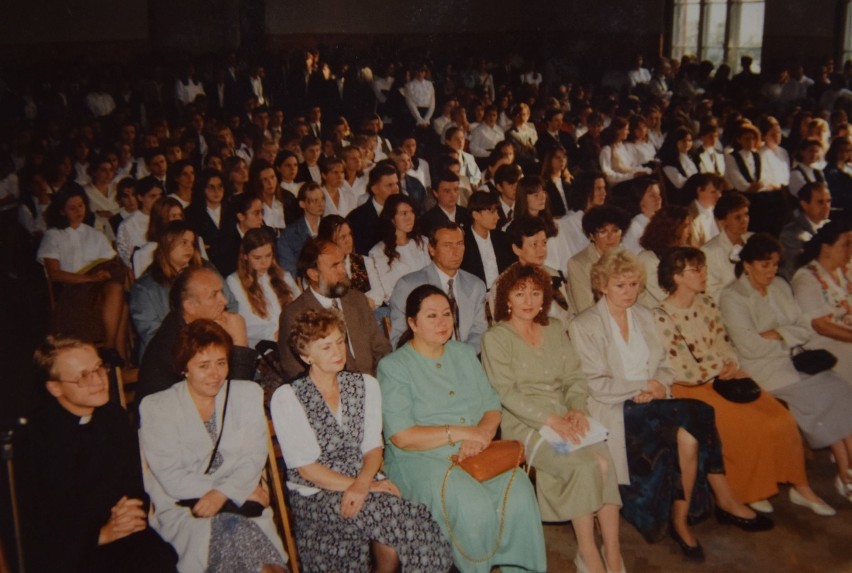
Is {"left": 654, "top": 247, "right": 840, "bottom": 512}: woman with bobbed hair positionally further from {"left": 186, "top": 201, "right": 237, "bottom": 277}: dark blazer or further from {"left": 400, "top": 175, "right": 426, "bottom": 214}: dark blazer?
{"left": 400, "top": 175, "right": 426, "bottom": 214}: dark blazer

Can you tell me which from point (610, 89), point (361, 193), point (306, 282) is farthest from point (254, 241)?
point (610, 89)

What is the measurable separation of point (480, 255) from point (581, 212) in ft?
3.87

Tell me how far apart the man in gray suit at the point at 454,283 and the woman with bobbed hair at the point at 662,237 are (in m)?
1.11

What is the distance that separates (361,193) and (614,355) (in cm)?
394

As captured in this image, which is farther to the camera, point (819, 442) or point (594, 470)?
point (819, 442)

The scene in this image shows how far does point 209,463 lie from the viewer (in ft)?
10.5

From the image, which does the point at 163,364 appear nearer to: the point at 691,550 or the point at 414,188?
the point at 691,550

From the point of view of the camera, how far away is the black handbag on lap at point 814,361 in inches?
174

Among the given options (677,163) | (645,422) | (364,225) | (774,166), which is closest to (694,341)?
(645,422)

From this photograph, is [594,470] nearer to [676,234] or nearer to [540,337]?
[540,337]

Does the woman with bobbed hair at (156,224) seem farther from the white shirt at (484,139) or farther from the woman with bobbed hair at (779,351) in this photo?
the white shirt at (484,139)

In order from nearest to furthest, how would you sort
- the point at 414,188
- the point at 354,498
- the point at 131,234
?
the point at 354,498 → the point at 131,234 → the point at 414,188

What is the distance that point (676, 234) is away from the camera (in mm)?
5062

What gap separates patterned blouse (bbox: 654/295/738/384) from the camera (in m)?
4.16
